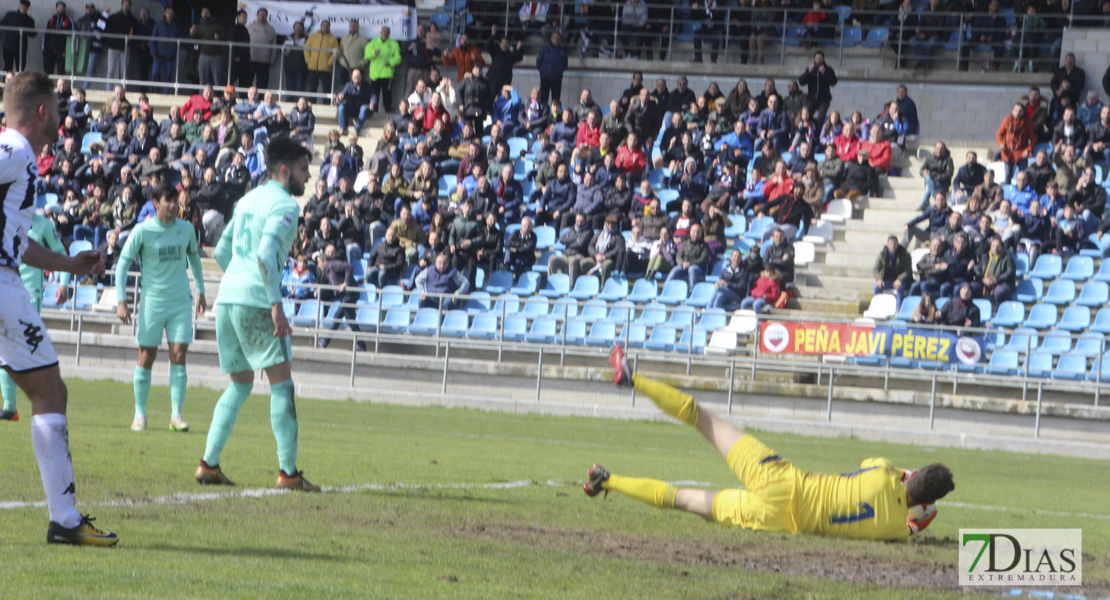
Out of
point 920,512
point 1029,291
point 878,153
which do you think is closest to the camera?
point 920,512

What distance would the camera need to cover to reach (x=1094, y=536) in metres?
8.23

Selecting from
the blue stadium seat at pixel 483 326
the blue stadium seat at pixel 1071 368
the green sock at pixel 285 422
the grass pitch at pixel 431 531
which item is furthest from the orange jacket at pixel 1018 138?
the green sock at pixel 285 422

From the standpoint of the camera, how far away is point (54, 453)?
5680 millimetres

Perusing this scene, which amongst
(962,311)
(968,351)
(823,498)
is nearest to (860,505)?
(823,498)

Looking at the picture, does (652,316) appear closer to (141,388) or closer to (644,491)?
(141,388)

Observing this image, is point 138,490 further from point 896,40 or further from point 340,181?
point 896,40

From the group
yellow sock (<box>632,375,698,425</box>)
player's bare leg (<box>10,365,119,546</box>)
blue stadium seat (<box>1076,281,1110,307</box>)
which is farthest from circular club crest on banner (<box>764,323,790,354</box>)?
player's bare leg (<box>10,365,119,546</box>)

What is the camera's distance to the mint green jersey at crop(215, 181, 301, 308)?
7973mm

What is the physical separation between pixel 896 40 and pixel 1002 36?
2.31m

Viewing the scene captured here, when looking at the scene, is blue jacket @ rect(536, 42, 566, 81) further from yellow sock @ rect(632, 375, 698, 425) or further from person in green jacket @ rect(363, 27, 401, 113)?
yellow sock @ rect(632, 375, 698, 425)

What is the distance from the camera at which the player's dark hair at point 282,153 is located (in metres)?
8.22

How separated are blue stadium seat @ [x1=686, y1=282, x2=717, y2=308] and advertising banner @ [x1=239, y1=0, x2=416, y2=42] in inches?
429

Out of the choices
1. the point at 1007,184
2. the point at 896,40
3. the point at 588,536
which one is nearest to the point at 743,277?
the point at 1007,184

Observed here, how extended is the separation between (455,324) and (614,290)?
2.88 m
